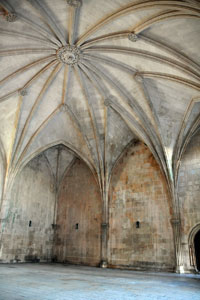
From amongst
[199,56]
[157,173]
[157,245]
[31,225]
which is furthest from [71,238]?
[199,56]

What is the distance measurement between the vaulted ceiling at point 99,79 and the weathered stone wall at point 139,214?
3.65 ft

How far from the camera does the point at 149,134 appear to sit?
17938 mm

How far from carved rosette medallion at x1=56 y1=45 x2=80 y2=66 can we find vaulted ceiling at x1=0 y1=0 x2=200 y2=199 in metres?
0.06

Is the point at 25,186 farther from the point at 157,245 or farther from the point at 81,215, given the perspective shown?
the point at 157,245

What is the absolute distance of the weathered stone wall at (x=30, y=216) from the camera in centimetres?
1912

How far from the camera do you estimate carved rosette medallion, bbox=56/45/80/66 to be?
14738 mm

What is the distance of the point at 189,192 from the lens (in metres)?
16.8

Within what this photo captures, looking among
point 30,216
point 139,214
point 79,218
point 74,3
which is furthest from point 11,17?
point 79,218

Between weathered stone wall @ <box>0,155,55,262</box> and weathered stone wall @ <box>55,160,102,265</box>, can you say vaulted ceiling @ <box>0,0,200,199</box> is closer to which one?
weathered stone wall @ <box>55,160,102,265</box>

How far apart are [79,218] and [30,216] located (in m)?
3.90

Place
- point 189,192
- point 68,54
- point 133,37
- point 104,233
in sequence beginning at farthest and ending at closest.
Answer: point 104,233, point 189,192, point 68,54, point 133,37

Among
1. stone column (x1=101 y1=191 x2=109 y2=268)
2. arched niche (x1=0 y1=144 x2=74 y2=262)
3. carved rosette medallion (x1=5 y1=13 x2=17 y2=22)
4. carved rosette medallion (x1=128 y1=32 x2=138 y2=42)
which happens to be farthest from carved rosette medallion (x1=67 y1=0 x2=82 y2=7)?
stone column (x1=101 y1=191 x2=109 y2=268)

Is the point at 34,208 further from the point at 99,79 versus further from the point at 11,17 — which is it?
the point at 11,17

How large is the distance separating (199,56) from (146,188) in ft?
31.8
